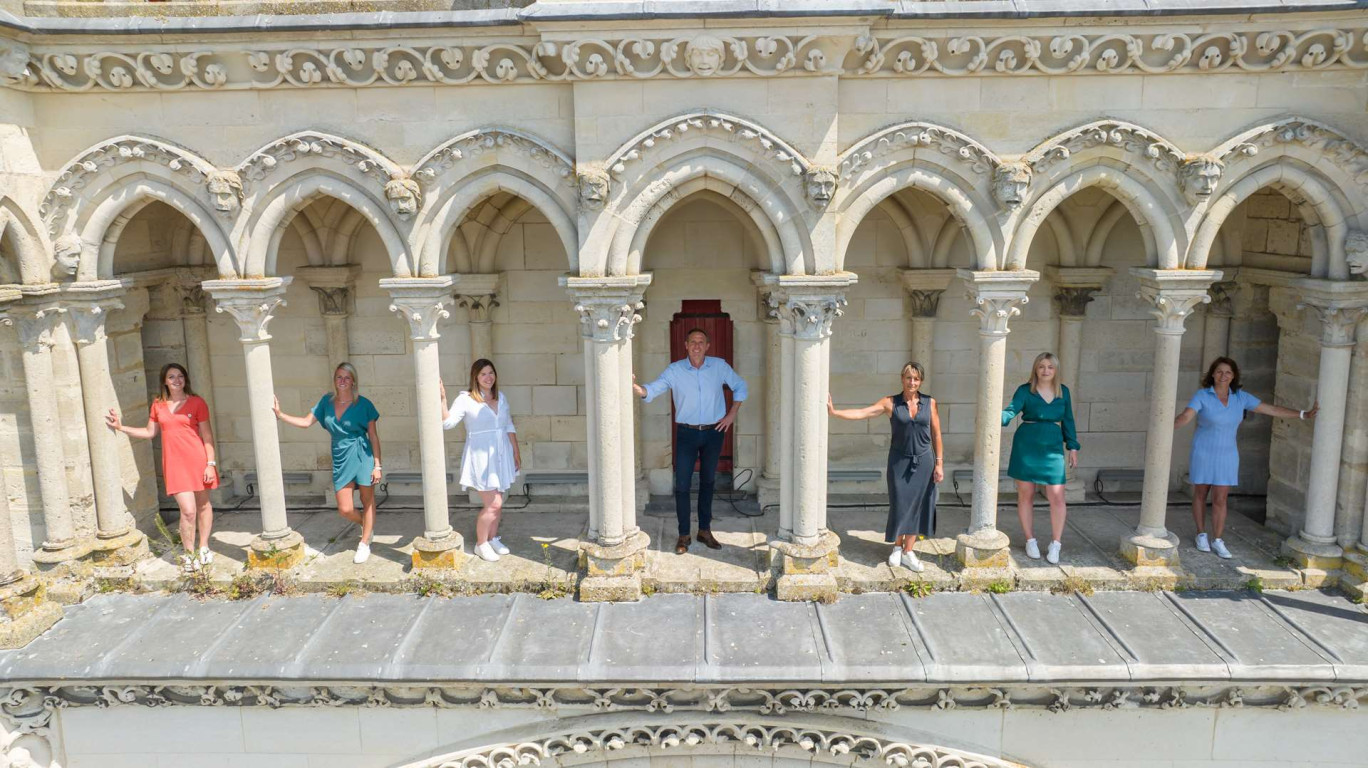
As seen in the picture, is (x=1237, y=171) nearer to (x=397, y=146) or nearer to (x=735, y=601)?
(x=735, y=601)

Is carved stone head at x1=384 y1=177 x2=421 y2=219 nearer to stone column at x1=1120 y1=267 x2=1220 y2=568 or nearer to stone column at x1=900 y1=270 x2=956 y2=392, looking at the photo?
stone column at x1=900 y1=270 x2=956 y2=392

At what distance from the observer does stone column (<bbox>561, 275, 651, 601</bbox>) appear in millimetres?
7027

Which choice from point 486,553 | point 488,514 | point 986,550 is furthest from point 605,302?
point 986,550

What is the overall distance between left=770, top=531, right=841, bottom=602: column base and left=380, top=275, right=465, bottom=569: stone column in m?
2.57

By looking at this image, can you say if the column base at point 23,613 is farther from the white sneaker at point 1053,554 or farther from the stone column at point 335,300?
the white sneaker at point 1053,554

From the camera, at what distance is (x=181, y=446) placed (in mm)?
7617

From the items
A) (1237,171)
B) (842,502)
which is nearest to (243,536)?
(842,502)

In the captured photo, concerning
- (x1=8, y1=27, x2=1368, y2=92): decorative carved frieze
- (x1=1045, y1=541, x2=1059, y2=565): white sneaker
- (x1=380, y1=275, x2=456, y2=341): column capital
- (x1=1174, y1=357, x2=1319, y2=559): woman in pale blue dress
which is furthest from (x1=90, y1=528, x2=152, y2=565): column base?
(x1=1174, y1=357, x2=1319, y2=559): woman in pale blue dress

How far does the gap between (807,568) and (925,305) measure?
2876 mm

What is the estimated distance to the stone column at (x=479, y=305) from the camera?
8.61 metres

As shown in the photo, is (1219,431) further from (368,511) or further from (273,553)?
(273,553)

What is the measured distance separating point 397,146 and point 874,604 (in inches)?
195

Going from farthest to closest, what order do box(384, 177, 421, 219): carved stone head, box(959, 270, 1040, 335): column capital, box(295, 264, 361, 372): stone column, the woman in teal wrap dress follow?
box(295, 264, 361, 372): stone column → the woman in teal wrap dress → box(959, 270, 1040, 335): column capital → box(384, 177, 421, 219): carved stone head

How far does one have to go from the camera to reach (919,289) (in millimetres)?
8664
